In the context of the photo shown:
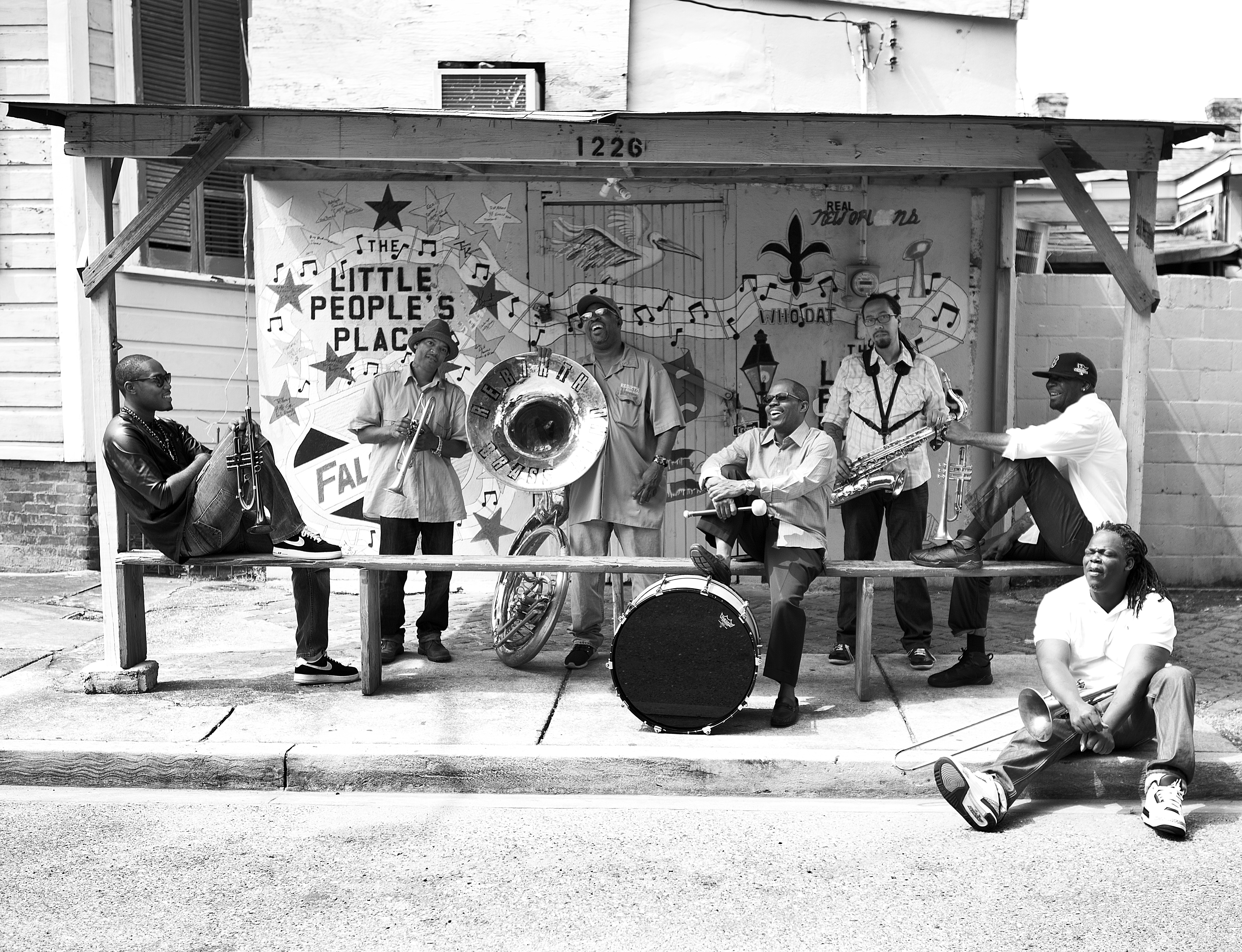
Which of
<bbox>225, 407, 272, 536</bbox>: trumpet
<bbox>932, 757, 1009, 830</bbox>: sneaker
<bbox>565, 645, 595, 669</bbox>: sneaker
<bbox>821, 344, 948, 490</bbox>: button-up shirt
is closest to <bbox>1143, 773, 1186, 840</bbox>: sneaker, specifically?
<bbox>932, 757, 1009, 830</bbox>: sneaker

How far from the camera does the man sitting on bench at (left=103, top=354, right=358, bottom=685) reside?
6.23 metres

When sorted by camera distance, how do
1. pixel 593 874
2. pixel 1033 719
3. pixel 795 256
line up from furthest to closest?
pixel 795 256, pixel 1033 719, pixel 593 874

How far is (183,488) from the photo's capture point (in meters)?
6.26

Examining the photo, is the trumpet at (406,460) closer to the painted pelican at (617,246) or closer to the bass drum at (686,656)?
the bass drum at (686,656)

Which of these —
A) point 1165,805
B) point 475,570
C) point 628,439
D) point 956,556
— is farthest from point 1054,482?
point 475,570

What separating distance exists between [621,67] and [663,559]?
4168 mm

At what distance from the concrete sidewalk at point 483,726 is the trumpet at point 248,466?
998mm

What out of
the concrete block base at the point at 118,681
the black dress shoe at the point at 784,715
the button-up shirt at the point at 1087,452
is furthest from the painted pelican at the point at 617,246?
the concrete block base at the point at 118,681

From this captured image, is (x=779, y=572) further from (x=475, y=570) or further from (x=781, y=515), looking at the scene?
(x=475, y=570)

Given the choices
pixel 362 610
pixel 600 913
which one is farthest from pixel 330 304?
pixel 600 913

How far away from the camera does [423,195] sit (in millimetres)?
9078

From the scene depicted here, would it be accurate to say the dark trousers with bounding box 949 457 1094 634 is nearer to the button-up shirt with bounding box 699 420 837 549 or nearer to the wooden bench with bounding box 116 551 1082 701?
the wooden bench with bounding box 116 551 1082 701

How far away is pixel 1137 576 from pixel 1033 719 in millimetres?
776

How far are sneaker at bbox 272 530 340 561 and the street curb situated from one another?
4.66ft
